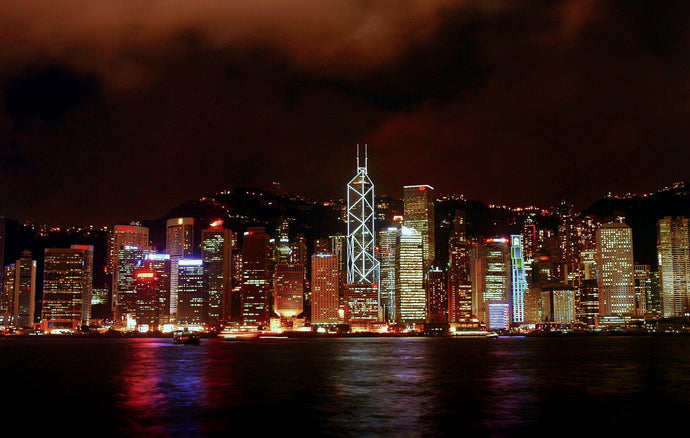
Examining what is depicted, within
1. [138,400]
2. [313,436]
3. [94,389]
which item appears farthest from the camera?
[94,389]

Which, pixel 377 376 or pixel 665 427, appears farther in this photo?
pixel 377 376

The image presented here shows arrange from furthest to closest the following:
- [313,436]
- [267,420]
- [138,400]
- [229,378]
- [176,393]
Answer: [229,378] < [176,393] < [138,400] < [267,420] < [313,436]

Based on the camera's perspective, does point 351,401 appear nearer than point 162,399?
Yes

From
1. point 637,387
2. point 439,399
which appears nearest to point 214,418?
point 439,399

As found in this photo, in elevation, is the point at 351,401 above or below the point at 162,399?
below

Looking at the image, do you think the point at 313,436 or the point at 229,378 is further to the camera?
the point at 229,378

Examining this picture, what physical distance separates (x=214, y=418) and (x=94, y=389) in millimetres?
20413

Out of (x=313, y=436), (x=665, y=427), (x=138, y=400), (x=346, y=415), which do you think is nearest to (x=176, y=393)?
(x=138, y=400)

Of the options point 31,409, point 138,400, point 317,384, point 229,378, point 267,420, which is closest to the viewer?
point 267,420

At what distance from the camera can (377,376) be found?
225 ft

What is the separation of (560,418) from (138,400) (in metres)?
26.3

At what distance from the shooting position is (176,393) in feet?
173

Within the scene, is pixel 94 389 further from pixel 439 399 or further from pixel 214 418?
pixel 439 399

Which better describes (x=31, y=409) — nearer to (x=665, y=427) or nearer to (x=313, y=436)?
Answer: (x=313, y=436)
